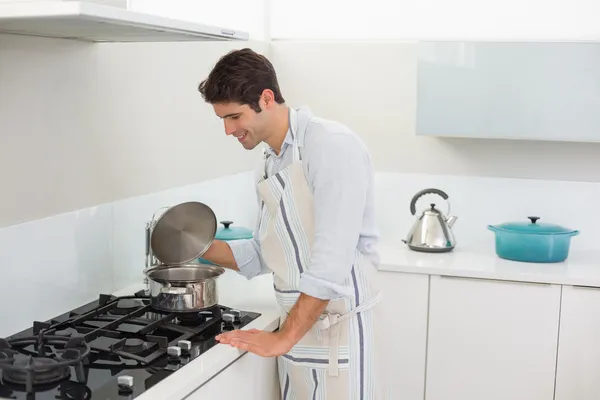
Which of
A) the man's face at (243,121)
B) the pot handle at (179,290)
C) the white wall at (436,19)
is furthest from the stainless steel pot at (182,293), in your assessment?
the white wall at (436,19)

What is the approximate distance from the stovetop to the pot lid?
152cm

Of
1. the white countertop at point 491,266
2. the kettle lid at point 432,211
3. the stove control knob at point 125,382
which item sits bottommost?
the white countertop at point 491,266

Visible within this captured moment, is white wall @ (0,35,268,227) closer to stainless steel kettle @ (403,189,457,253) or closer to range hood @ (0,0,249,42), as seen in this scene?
range hood @ (0,0,249,42)

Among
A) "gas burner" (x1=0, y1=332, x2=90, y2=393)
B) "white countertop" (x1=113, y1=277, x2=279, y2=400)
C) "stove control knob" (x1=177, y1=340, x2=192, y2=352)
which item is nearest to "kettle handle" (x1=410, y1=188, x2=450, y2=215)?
"white countertop" (x1=113, y1=277, x2=279, y2=400)

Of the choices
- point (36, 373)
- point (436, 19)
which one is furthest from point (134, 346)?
point (436, 19)

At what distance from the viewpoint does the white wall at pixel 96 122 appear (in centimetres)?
209

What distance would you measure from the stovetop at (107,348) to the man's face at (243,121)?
52cm

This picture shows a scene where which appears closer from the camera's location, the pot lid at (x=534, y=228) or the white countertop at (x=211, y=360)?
the white countertop at (x=211, y=360)

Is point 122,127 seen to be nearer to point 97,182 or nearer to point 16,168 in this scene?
point 97,182

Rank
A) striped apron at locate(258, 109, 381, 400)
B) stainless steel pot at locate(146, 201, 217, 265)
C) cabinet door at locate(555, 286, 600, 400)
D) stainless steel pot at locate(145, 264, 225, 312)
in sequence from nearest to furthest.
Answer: striped apron at locate(258, 109, 381, 400) < stainless steel pot at locate(145, 264, 225, 312) < stainless steel pot at locate(146, 201, 217, 265) < cabinet door at locate(555, 286, 600, 400)

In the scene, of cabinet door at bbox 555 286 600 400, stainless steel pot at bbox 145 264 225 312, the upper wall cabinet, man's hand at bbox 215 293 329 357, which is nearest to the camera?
man's hand at bbox 215 293 329 357

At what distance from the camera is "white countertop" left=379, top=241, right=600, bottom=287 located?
3108 mm

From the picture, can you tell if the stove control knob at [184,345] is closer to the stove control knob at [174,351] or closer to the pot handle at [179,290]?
the stove control knob at [174,351]

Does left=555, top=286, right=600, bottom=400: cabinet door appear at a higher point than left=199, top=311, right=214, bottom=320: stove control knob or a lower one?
lower
